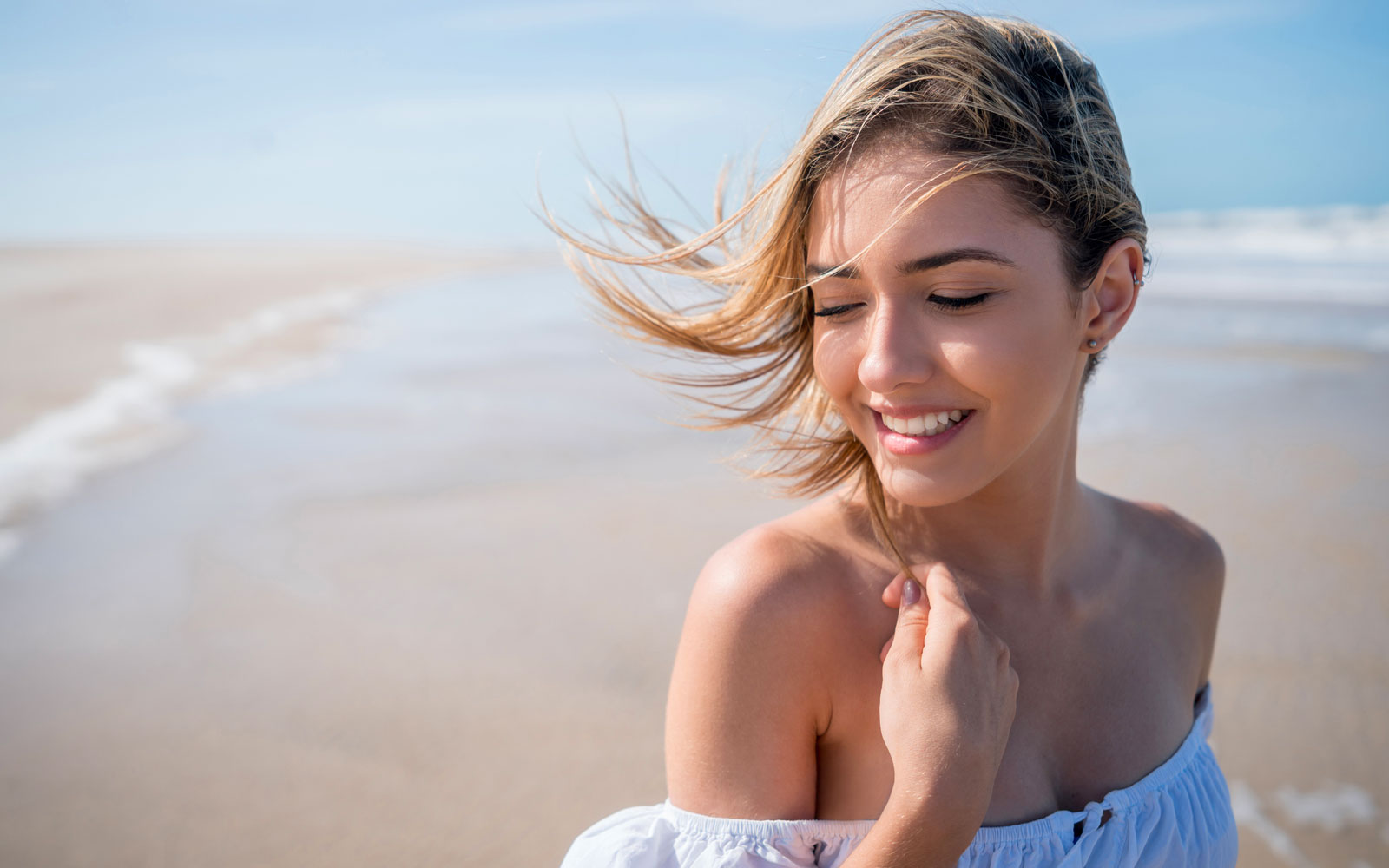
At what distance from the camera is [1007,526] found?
2.01m

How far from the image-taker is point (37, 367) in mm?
8312

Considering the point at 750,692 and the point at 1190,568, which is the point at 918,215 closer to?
the point at 750,692

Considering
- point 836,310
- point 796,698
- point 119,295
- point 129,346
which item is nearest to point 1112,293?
point 836,310

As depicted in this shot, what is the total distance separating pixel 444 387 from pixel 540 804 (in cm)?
559

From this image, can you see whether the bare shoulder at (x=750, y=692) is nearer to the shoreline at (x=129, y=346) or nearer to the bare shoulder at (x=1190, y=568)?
the bare shoulder at (x=1190, y=568)

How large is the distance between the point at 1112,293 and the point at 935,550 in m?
0.59

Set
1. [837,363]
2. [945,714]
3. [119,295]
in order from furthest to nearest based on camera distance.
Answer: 1. [119,295]
2. [837,363]
3. [945,714]

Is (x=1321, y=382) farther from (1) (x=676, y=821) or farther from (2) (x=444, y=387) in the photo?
(1) (x=676, y=821)

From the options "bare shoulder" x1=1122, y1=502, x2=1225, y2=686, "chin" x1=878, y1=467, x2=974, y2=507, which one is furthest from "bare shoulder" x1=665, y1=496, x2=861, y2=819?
"bare shoulder" x1=1122, y1=502, x2=1225, y2=686

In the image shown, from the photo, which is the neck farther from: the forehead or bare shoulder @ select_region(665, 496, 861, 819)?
the forehead

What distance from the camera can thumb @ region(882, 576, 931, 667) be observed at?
1661mm

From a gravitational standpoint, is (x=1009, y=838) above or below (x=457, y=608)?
above

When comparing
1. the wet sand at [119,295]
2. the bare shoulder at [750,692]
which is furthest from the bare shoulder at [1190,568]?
the wet sand at [119,295]

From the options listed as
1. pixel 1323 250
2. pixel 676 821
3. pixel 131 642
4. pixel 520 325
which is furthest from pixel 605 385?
pixel 1323 250
